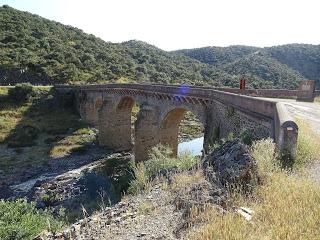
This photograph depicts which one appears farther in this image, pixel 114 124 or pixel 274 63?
pixel 274 63

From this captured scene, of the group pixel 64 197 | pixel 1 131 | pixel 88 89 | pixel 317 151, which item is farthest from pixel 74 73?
pixel 317 151

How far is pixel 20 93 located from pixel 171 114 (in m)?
32.3

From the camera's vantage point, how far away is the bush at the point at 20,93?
50250mm

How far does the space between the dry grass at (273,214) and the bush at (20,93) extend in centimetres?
4957

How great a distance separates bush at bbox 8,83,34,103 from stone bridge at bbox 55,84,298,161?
205 inches

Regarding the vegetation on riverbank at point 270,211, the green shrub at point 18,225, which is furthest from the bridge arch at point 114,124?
the vegetation on riverbank at point 270,211

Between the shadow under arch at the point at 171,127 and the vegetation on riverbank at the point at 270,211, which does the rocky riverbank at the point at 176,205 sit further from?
the shadow under arch at the point at 171,127

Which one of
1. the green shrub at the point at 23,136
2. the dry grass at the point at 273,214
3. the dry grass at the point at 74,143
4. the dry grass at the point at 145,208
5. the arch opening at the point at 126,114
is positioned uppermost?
the dry grass at the point at 273,214

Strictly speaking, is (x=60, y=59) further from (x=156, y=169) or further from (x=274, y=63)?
(x=274, y=63)

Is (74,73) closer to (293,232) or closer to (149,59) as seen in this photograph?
(149,59)

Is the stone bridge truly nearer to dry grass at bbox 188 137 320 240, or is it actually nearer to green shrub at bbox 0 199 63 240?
dry grass at bbox 188 137 320 240

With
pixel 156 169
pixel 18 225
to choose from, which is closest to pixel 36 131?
pixel 156 169

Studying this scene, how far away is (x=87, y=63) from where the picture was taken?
7194 cm

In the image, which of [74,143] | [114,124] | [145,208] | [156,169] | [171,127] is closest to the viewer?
[145,208]
